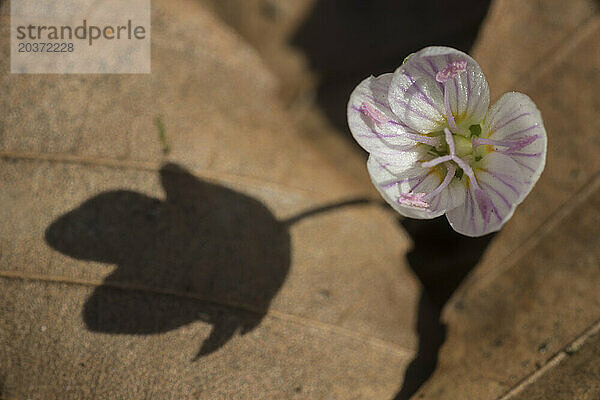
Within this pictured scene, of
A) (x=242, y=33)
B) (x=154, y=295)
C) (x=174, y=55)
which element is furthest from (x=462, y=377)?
(x=242, y=33)

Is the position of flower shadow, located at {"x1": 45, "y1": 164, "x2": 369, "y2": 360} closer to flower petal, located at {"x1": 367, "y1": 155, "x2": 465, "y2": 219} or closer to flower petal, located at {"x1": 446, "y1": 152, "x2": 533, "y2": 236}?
flower petal, located at {"x1": 367, "y1": 155, "x2": 465, "y2": 219}

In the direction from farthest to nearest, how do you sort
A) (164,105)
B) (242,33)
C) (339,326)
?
(242,33) → (164,105) → (339,326)

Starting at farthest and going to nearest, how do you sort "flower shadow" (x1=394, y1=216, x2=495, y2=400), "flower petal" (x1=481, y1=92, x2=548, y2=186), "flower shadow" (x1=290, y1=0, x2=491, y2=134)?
1. "flower shadow" (x1=290, y1=0, x2=491, y2=134)
2. "flower shadow" (x1=394, y1=216, x2=495, y2=400)
3. "flower petal" (x1=481, y1=92, x2=548, y2=186)

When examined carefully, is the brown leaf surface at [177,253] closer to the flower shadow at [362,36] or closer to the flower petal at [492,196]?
the flower petal at [492,196]

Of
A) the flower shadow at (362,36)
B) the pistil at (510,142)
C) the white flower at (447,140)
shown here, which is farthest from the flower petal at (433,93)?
the flower shadow at (362,36)

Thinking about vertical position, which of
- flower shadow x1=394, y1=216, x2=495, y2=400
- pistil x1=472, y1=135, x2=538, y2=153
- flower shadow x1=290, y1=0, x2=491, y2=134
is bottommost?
flower shadow x1=394, y1=216, x2=495, y2=400

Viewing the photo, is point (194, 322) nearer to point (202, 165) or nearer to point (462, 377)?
point (202, 165)

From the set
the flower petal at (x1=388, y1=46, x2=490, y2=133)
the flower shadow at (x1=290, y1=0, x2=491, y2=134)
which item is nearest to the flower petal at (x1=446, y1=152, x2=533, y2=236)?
the flower petal at (x1=388, y1=46, x2=490, y2=133)
